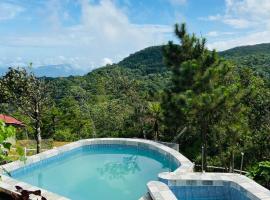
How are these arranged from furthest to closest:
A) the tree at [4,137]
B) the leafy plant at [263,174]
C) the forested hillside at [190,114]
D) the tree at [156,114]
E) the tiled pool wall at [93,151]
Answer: the tree at [156,114], the tiled pool wall at [93,151], the forested hillside at [190,114], the leafy plant at [263,174], the tree at [4,137]

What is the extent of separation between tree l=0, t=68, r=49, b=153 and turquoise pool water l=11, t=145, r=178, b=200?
189 centimetres

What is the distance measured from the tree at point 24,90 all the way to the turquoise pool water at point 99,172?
6.20 feet

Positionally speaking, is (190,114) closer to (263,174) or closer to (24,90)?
(263,174)

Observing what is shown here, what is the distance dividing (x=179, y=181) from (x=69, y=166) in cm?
511

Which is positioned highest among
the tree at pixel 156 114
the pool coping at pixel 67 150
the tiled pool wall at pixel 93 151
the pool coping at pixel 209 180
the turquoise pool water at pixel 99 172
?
the tree at pixel 156 114

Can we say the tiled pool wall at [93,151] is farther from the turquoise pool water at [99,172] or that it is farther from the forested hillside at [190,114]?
the forested hillside at [190,114]

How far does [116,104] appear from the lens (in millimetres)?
27609

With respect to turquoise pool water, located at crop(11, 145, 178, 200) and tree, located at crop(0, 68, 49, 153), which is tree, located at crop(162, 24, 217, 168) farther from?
tree, located at crop(0, 68, 49, 153)

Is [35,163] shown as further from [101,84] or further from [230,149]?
[101,84]

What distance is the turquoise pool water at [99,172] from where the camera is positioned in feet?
32.8

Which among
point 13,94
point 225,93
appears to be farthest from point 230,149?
point 13,94

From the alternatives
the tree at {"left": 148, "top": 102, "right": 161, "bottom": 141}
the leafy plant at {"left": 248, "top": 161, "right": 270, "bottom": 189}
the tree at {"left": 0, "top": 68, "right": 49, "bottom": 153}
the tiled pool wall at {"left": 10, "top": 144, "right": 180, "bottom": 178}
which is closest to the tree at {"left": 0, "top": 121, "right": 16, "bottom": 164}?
the leafy plant at {"left": 248, "top": 161, "right": 270, "bottom": 189}

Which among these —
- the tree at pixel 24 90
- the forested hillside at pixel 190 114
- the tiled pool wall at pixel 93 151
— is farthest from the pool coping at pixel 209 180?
the tree at pixel 24 90

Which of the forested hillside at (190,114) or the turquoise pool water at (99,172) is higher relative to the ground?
the forested hillside at (190,114)
